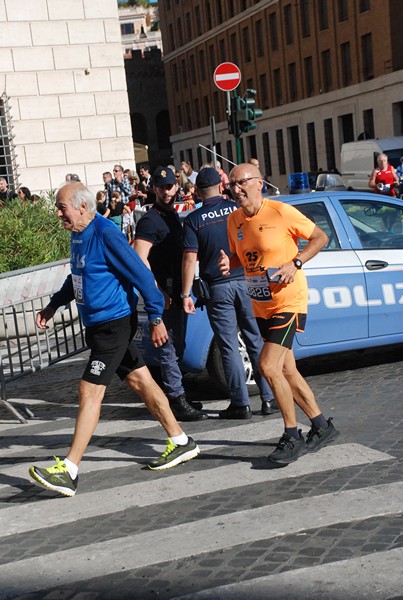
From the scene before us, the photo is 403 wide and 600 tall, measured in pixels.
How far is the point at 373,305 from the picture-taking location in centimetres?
866

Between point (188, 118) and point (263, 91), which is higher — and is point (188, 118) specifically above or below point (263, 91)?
below

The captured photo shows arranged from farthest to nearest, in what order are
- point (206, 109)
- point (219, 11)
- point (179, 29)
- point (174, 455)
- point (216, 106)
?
1. point (179, 29)
2. point (206, 109)
3. point (216, 106)
4. point (219, 11)
5. point (174, 455)

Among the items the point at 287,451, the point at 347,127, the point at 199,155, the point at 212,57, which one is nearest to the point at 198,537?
the point at 287,451

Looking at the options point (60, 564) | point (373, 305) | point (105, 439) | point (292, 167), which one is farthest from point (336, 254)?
point (292, 167)

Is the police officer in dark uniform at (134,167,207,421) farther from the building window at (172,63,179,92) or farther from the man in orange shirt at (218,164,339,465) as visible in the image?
the building window at (172,63,179,92)

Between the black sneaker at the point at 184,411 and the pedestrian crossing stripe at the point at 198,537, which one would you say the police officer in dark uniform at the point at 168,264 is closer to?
the black sneaker at the point at 184,411

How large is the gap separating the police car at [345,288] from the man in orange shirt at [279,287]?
5.86 ft

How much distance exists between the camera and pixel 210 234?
7.59m

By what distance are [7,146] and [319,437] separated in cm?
1563

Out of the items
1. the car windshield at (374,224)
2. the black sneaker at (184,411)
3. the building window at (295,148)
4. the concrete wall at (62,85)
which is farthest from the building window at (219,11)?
the black sneaker at (184,411)

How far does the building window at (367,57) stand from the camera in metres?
50.8

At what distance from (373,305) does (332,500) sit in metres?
3.46

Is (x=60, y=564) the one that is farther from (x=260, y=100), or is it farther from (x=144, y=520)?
(x=260, y=100)

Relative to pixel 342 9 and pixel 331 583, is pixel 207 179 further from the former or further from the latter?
pixel 342 9
